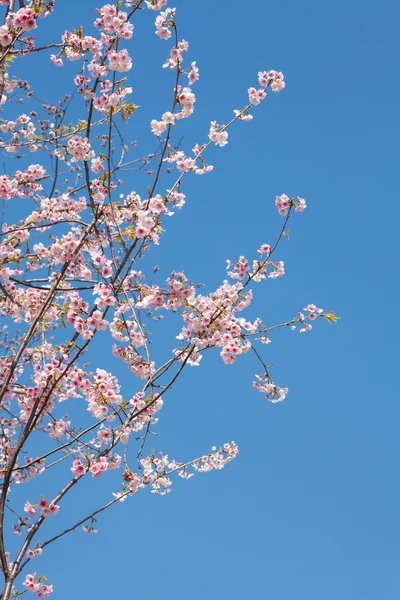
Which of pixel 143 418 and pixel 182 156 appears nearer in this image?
pixel 143 418

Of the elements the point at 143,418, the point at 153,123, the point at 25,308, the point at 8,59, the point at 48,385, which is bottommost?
the point at 143,418

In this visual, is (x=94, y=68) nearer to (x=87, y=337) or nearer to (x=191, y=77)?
(x=191, y=77)

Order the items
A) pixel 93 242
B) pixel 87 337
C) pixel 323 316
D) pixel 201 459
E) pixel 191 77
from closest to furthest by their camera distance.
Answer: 1. pixel 87 337
2. pixel 191 77
3. pixel 93 242
4. pixel 323 316
5. pixel 201 459

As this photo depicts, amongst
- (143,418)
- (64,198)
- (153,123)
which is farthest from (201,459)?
(153,123)

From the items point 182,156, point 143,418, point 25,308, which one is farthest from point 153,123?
point 143,418

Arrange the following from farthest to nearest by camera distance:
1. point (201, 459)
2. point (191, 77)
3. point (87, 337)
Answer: point (201, 459), point (191, 77), point (87, 337)

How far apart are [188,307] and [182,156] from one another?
136 cm

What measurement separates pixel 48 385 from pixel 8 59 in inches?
108

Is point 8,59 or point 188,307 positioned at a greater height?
point 8,59

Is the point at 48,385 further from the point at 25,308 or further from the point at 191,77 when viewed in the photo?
the point at 191,77

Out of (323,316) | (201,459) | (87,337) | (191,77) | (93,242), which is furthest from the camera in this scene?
(201,459)

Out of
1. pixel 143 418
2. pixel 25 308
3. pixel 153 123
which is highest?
pixel 153 123

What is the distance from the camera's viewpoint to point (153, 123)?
5570 millimetres

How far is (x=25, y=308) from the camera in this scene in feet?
19.6
